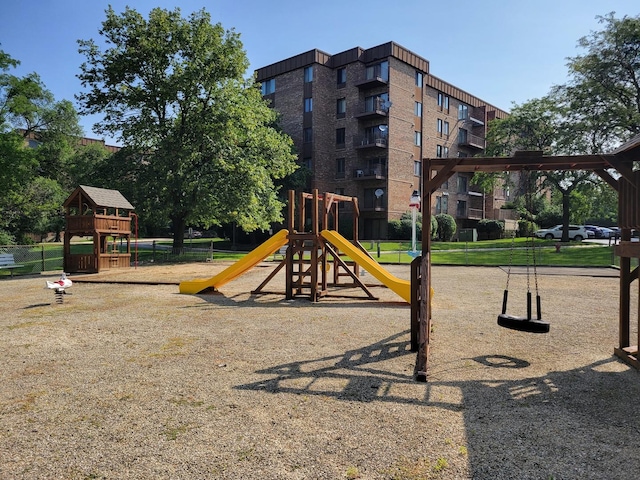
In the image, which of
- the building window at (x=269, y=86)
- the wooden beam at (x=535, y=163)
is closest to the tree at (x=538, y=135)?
the building window at (x=269, y=86)

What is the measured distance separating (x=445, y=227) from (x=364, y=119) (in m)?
14.2

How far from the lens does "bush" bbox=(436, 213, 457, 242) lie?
47588mm

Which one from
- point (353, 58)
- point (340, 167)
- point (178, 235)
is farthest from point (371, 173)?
point (178, 235)

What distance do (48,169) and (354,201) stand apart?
4628 cm

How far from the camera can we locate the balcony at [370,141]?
150 ft

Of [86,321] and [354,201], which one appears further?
[354,201]

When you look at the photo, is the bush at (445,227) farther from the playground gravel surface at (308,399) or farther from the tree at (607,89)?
the playground gravel surface at (308,399)

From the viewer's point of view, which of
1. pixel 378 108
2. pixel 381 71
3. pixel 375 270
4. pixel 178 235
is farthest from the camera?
pixel 381 71

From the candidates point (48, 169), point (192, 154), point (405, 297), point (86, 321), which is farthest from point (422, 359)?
point (48, 169)

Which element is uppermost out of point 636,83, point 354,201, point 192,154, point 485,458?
point 636,83

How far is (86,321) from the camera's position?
29.5 feet

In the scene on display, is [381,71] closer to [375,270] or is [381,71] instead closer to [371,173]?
[371,173]

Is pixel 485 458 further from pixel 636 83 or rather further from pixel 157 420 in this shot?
pixel 636 83

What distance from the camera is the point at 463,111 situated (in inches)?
2226
